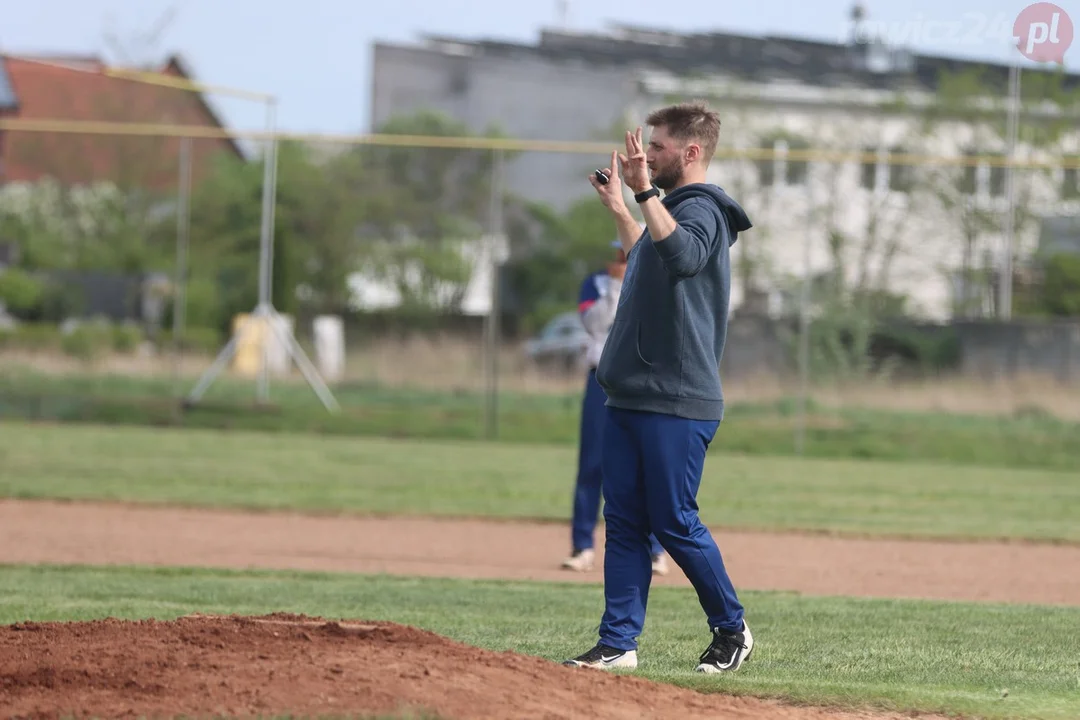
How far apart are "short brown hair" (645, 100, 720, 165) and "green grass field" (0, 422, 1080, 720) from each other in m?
1.88

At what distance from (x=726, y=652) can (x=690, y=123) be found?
1890 millimetres

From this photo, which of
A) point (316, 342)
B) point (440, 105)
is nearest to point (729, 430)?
point (316, 342)

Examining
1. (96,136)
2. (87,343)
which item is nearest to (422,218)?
(87,343)

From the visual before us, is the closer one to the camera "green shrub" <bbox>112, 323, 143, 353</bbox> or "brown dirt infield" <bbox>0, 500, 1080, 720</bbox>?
"brown dirt infield" <bbox>0, 500, 1080, 720</bbox>

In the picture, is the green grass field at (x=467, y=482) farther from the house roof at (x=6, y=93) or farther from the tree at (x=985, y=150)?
the house roof at (x=6, y=93)

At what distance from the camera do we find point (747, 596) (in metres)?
8.26

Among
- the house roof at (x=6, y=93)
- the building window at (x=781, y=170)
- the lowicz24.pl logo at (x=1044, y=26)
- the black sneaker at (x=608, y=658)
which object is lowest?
the black sneaker at (x=608, y=658)

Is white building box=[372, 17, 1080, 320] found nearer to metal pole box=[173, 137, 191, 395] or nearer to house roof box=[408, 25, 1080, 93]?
house roof box=[408, 25, 1080, 93]

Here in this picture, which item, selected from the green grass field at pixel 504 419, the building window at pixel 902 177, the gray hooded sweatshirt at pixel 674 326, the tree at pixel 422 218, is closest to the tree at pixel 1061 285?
the green grass field at pixel 504 419

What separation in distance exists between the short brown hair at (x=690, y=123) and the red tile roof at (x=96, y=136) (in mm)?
13674

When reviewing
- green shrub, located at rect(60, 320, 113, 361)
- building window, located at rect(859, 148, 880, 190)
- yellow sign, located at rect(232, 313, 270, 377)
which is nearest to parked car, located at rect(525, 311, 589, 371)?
yellow sign, located at rect(232, 313, 270, 377)

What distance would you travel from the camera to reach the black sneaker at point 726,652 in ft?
17.8

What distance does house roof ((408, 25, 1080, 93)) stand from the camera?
116 feet

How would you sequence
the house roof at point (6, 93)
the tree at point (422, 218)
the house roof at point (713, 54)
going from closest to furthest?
1. the tree at point (422, 218)
2. the house roof at point (713, 54)
3. the house roof at point (6, 93)
